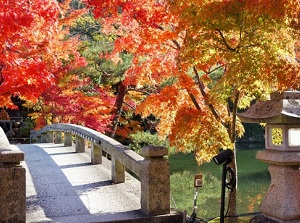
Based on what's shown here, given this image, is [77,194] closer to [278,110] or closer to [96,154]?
[96,154]

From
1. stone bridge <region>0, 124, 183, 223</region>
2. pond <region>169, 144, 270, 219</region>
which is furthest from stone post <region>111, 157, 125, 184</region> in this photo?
pond <region>169, 144, 270, 219</region>

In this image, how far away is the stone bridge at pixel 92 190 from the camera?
190 inches

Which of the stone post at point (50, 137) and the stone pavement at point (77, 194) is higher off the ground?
the stone post at point (50, 137)

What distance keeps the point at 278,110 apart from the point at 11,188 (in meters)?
3.16

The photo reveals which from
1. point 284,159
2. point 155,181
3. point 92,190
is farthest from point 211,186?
point 284,159

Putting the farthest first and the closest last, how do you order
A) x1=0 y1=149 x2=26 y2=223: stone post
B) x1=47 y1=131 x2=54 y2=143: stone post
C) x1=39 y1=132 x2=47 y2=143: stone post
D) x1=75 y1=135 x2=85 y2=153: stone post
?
x1=39 y1=132 x2=47 y2=143: stone post → x1=47 y1=131 x2=54 y2=143: stone post → x1=75 y1=135 x2=85 y2=153: stone post → x1=0 y1=149 x2=26 y2=223: stone post

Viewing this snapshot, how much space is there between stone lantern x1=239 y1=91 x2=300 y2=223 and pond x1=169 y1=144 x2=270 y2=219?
6022 millimetres

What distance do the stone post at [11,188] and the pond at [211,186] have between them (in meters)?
6.34

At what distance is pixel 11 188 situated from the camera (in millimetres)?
4785

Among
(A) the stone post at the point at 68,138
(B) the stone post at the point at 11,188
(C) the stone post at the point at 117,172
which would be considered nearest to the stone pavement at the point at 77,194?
(C) the stone post at the point at 117,172

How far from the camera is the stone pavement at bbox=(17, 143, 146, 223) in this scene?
207 inches

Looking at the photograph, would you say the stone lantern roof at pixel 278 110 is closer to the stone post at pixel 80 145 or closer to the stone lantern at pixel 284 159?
the stone lantern at pixel 284 159

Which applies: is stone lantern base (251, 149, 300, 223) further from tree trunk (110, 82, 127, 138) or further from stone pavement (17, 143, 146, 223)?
tree trunk (110, 82, 127, 138)

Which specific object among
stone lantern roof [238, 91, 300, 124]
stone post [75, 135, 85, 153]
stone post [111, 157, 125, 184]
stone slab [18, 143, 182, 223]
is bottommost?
stone slab [18, 143, 182, 223]
